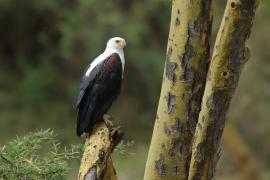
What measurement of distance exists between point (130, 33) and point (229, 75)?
24.2 feet

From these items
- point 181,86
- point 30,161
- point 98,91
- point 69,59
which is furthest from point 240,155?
point 30,161

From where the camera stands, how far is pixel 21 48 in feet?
38.9

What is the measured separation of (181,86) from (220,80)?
0.21 meters

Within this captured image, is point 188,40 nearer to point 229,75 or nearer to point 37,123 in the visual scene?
point 229,75

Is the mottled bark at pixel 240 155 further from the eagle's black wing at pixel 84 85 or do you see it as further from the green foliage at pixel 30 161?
the green foliage at pixel 30 161

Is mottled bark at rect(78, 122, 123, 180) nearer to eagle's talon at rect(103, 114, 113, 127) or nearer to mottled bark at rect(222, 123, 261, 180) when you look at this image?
eagle's talon at rect(103, 114, 113, 127)

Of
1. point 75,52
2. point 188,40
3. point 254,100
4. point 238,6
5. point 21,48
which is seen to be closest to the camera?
point 238,6

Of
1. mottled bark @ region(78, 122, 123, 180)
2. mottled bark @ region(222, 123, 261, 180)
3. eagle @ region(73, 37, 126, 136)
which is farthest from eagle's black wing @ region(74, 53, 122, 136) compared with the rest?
mottled bark @ region(222, 123, 261, 180)

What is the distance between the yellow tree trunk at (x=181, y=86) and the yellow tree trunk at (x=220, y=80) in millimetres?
115

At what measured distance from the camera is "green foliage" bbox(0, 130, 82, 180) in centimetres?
312

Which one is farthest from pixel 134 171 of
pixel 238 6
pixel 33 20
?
pixel 238 6

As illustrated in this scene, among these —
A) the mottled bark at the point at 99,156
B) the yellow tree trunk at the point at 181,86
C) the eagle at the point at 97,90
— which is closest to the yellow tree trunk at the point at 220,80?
the yellow tree trunk at the point at 181,86

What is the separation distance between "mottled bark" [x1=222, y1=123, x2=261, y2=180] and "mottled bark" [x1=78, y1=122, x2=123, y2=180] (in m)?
4.31

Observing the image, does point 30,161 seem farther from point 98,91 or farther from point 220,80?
point 220,80
